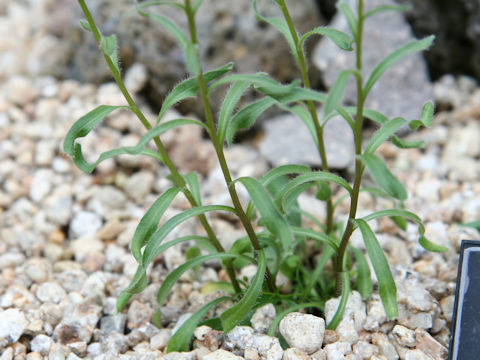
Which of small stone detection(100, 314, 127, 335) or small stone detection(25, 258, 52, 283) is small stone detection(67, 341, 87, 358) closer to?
small stone detection(100, 314, 127, 335)

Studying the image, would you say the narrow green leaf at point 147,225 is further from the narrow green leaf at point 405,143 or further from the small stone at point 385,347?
the small stone at point 385,347

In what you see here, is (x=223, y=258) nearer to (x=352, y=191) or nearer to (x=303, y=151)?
(x=352, y=191)

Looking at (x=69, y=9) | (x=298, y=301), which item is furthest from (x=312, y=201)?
(x=69, y=9)

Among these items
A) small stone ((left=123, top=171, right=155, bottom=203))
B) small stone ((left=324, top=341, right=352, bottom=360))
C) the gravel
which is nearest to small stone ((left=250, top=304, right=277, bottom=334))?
the gravel

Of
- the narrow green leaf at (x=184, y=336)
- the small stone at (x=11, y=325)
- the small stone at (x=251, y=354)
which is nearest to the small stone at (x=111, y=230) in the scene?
the small stone at (x=11, y=325)

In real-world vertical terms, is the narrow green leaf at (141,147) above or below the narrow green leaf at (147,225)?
above

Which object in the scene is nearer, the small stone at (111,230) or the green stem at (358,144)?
the green stem at (358,144)
